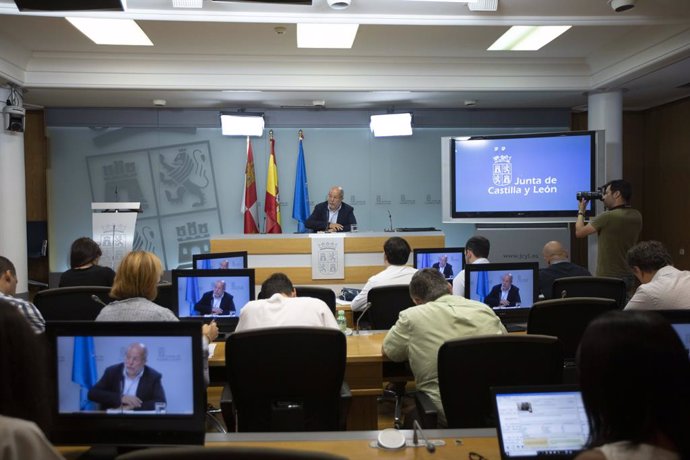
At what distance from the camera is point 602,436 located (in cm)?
116

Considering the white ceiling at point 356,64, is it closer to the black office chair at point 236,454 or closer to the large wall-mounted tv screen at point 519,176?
the large wall-mounted tv screen at point 519,176

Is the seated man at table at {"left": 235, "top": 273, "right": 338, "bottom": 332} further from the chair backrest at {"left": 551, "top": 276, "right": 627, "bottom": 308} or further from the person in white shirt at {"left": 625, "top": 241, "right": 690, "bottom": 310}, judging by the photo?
the chair backrest at {"left": 551, "top": 276, "right": 627, "bottom": 308}

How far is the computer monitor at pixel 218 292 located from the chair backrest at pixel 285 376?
119 cm

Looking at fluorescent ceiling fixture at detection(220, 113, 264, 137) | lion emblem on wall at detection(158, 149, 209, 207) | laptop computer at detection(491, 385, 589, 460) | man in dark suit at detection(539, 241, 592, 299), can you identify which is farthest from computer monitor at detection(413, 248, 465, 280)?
lion emblem on wall at detection(158, 149, 209, 207)

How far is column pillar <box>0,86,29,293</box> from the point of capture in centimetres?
671

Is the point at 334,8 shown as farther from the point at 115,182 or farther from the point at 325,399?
the point at 115,182

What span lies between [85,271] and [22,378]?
10.8ft

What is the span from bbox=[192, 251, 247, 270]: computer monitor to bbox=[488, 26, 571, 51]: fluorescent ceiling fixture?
12.7 ft

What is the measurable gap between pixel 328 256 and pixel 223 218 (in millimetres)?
3445

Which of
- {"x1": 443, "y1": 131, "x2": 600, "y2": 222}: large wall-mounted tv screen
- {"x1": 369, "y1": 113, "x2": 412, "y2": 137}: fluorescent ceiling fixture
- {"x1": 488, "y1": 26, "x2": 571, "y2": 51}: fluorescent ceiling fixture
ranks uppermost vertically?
{"x1": 488, "y1": 26, "x2": 571, "y2": 51}: fluorescent ceiling fixture

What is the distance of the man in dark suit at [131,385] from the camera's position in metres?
1.76

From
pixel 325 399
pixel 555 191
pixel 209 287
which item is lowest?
pixel 325 399

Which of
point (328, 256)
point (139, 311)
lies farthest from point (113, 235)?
point (139, 311)

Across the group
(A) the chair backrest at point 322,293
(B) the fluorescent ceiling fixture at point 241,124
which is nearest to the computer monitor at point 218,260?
A: (A) the chair backrest at point 322,293
